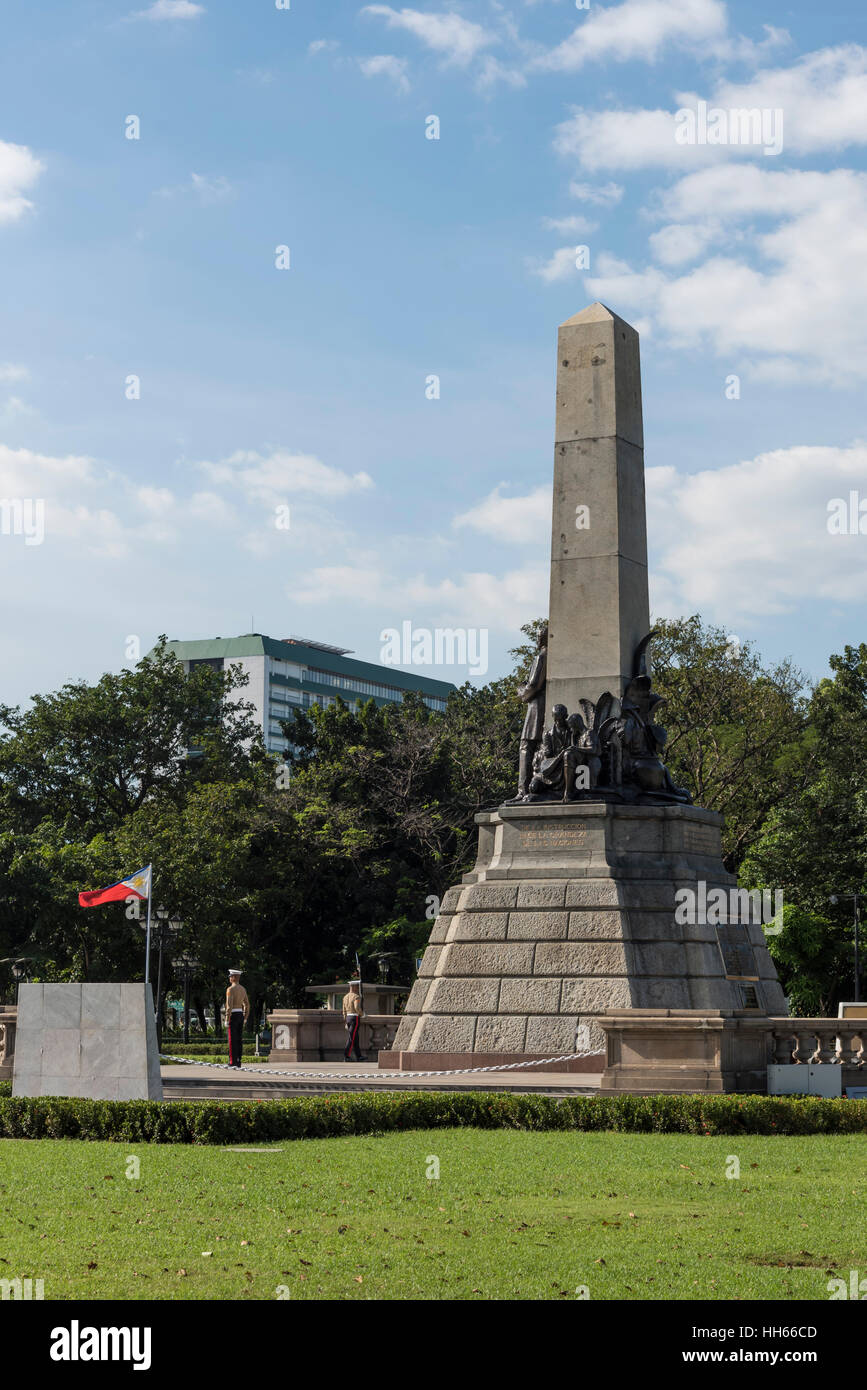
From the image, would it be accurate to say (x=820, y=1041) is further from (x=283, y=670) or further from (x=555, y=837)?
(x=283, y=670)

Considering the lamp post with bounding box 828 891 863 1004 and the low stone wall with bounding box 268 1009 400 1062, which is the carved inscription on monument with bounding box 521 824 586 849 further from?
the lamp post with bounding box 828 891 863 1004

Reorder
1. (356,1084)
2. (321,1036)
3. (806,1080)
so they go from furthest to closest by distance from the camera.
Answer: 1. (321,1036)
2. (356,1084)
3. (806,1080)

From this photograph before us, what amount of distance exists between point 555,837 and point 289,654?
404 feet

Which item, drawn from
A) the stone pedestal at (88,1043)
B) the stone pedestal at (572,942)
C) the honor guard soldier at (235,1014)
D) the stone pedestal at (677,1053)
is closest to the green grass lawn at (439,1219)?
the stone pedestal at (88,1043)

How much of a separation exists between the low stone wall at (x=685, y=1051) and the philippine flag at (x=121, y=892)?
1296cm

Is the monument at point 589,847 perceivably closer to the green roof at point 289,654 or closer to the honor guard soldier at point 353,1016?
the honor guard soldier at point 353,1016

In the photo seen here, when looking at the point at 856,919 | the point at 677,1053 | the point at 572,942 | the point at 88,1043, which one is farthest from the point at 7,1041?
the point at 856,919

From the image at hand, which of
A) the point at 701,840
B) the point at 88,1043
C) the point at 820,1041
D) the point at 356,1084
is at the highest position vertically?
the point at 701,840

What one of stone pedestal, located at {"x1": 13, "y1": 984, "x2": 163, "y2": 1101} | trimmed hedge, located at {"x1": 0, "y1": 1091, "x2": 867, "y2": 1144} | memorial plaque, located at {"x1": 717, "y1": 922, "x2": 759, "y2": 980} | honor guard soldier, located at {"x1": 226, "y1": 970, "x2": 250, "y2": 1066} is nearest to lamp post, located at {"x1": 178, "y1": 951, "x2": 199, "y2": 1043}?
honor guard soldier, located at {"x1": 226, "y1": 970, "x2": 250, "y2": 1066}

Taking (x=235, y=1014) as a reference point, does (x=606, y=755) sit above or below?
above

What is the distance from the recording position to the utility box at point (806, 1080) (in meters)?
18.5

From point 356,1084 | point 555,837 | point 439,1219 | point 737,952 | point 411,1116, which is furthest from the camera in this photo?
point 555,837

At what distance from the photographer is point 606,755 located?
81.5 ft
